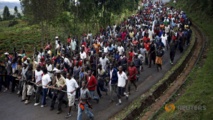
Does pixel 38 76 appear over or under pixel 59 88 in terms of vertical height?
over

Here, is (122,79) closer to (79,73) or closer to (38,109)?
(79,73)

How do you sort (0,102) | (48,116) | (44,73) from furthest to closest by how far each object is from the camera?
1. (0,102)
2. (44,73)
3. (48,116)

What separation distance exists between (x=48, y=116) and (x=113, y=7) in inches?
769

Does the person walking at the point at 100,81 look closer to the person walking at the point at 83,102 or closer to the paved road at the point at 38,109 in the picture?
the paved road at the point at 38,109

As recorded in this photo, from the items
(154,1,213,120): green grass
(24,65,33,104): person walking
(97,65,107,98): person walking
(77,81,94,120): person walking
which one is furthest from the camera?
(97,65,107,98): person walking

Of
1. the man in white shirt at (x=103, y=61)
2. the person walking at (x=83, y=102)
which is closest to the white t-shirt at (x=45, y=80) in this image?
the person walking at (x=83, y=102)

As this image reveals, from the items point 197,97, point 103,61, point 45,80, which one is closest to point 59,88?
point 45,80

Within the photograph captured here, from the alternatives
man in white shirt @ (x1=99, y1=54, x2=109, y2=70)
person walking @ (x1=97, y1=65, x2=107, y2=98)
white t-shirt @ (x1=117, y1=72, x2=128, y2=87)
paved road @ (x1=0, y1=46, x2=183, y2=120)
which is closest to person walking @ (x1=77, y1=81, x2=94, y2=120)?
paved road @ (x1=0, y1=46, x2=183, y2=120)

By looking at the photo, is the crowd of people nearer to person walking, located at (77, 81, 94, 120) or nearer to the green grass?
person walking, located at (77, 81, 94, 120)

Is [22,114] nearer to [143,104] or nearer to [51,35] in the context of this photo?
[143,104]

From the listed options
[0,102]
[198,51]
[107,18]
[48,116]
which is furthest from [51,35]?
[48,116]

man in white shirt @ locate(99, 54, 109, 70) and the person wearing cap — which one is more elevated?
man in white shirt @ locate(99, 54, 109, 70)

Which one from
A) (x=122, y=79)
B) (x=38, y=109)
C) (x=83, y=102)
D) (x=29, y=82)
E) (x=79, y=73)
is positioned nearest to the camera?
(x=83, y=102)

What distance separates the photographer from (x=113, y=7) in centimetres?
2945
